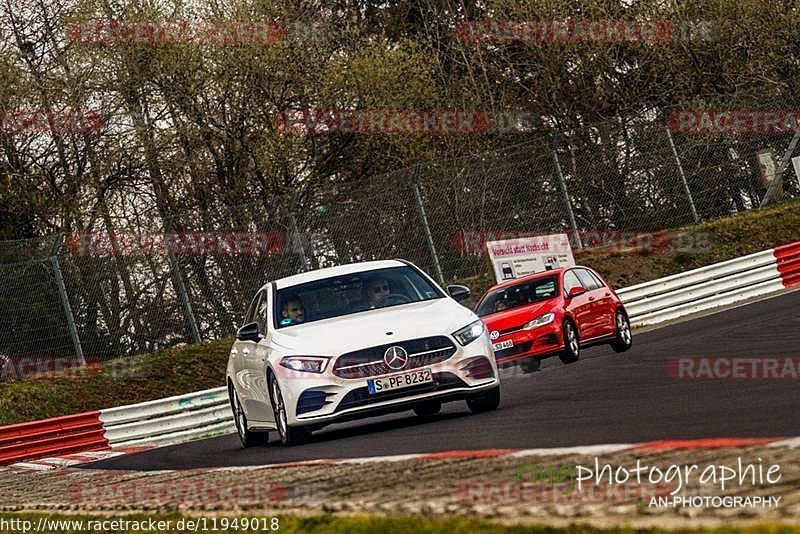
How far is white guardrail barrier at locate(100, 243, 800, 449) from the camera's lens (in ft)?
67.5

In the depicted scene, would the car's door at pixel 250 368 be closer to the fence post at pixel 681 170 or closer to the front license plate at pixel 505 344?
the front license plate at pixel 505 344

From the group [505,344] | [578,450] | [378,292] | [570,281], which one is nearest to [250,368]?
[378,292]

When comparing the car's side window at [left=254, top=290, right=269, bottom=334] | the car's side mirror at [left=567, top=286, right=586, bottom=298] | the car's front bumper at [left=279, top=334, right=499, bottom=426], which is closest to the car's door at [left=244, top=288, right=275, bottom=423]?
the car's side window at [left=254, top=290, right=269, bottom=334]

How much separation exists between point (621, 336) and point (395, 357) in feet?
26.9

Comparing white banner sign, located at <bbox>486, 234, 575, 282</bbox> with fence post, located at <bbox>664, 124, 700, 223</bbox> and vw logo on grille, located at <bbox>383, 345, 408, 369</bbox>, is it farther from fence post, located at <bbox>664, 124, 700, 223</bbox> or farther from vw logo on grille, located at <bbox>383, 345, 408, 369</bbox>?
vw logo on grille, located at <bbox>383, 345, 408, 369</bbox>

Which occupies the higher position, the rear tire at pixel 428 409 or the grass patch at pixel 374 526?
the grass patch at pixel 374 526

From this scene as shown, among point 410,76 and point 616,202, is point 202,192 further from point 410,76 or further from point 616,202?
point 616,202

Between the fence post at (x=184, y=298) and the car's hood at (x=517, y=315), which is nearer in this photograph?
the car's hood at (x=517, y=315)

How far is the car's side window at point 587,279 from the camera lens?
20030mm

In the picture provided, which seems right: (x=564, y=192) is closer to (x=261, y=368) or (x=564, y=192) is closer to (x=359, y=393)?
(x=261, y=368)

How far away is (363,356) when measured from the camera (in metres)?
12.2

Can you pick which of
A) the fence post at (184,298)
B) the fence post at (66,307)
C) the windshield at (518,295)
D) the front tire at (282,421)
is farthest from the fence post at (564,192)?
the front tire at (282,421)

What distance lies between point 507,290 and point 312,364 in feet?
27.6

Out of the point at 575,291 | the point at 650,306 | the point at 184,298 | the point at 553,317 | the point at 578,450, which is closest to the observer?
the point at 578,450
